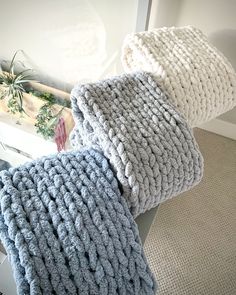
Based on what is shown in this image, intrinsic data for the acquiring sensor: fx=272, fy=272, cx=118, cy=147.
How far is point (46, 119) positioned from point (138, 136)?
34.0 inches

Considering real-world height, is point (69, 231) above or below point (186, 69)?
below

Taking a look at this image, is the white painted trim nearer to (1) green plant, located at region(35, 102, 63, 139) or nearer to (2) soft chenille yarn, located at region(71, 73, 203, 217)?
(1) green plant, located at region(35, 102, 63, 139)

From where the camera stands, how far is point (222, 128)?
131 centimetres

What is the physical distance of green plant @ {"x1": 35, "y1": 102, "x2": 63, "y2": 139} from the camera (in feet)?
3.87

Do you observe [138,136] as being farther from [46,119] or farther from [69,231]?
[46,119]

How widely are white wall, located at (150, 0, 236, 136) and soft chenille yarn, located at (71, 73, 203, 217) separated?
1.83 ft

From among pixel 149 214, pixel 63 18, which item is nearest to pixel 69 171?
pixel 149 214

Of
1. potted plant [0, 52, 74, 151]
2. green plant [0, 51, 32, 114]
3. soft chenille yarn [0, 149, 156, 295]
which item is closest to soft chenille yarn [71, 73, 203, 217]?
soft chenille yarn [0, 149, 156, 295]

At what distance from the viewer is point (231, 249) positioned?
0.99 m

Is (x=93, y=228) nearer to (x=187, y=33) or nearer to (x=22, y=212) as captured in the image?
(x=22, y=212)

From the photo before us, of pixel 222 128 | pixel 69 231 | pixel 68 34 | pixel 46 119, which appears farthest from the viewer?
pixel 222 128

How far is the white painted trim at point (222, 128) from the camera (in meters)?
1.29

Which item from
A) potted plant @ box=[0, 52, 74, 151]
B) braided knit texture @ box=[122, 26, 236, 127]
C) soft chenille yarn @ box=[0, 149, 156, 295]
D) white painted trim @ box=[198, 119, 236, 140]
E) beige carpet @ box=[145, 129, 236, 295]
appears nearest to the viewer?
soft chenille yarn @ box=[0, 149, 156, 295]

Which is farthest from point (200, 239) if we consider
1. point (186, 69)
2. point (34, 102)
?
point (34, 102)
